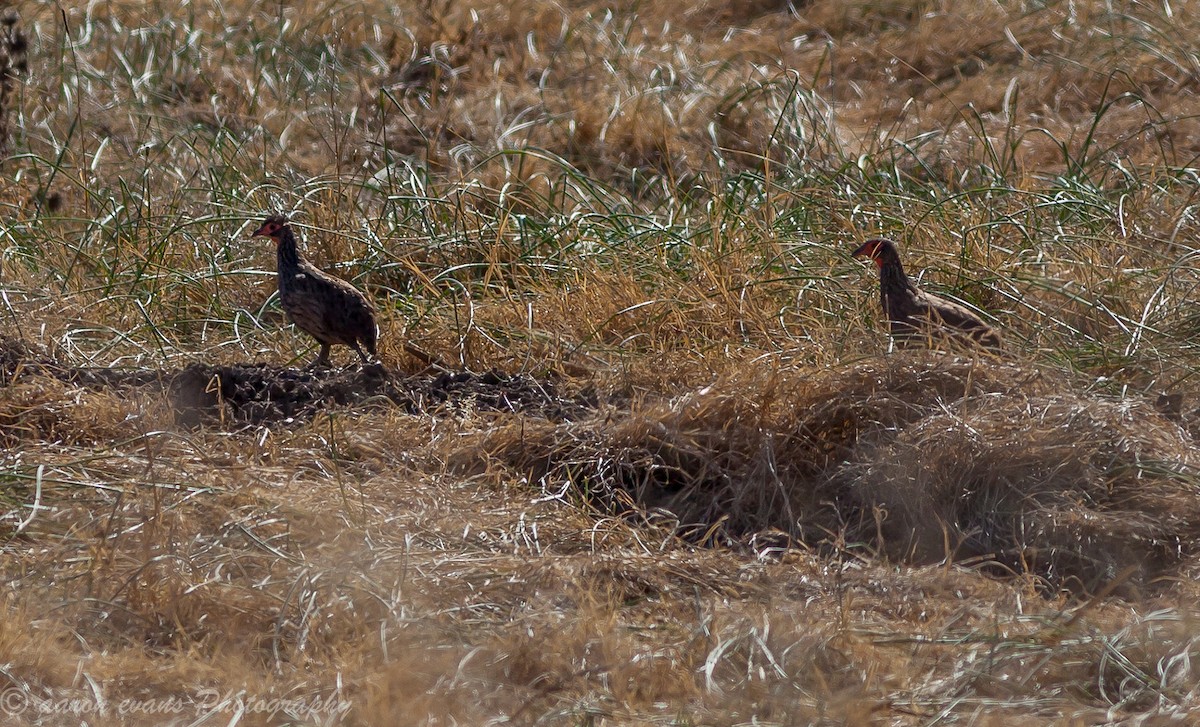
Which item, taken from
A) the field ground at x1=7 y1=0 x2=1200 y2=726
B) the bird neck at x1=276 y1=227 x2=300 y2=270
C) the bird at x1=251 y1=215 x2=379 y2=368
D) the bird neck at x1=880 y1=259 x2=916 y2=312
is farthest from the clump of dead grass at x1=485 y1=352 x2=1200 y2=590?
the bird neck at x1=276 y1=227 x2=300 y2=270

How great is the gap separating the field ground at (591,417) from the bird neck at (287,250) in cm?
35

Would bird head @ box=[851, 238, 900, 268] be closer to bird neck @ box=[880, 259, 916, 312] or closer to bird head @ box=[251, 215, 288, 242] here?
bird neck @ box=[880, 259, 916, 312]

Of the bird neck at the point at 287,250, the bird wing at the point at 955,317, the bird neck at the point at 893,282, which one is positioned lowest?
the bird wing at the point at 955,317

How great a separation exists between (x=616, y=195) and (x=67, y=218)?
7.87 feet

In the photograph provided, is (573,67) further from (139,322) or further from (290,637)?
(290,637)

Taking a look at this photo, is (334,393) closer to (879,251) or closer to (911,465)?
(911,465)

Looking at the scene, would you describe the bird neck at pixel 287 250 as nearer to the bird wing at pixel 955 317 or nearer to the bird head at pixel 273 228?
the bird head at pixel 273 228

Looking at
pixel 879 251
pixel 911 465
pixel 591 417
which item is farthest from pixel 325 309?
pixel 911 465

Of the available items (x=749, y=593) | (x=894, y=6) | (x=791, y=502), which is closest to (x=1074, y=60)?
(x=894, y=6)

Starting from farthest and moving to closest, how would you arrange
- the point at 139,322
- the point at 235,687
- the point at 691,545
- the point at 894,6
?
the point at 894,6 → the point at 139,322 → the point at 691,545 → the point at 235,687

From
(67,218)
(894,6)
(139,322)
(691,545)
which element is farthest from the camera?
(894,6)

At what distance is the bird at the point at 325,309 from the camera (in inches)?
199

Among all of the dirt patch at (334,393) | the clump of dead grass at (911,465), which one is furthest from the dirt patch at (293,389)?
the clump of dead grass at (911,465)

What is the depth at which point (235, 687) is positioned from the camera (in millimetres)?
3002
